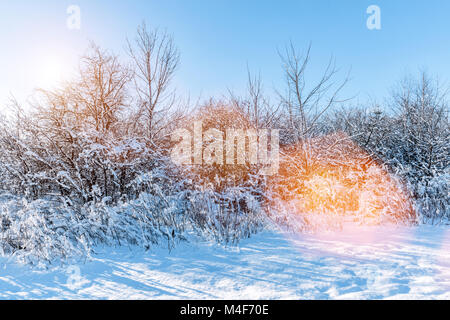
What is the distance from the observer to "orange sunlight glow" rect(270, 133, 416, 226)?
549cm

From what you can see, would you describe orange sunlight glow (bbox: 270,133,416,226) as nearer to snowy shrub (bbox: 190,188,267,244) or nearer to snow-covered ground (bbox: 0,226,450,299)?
snowy shrub (bbox: 190,188,267,244)

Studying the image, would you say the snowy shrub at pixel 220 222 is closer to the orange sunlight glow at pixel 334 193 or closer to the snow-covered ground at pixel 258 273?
the snow-covered ground at pixel 258 273

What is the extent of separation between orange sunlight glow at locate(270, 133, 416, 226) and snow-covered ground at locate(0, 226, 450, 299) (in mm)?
1352

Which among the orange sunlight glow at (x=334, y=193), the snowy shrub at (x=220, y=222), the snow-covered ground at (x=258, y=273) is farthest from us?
the orange sunlight glow at (x=334, y=193)

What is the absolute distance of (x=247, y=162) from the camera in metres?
7.56

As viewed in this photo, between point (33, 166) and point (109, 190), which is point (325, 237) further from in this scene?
point (33, 166)

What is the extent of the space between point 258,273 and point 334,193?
416 centimetres

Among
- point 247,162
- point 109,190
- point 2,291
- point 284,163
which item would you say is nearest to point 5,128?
point 109,190

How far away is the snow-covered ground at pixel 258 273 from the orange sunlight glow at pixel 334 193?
53.2 inches

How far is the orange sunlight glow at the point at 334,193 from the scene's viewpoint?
549cm

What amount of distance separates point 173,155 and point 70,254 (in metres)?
4.13

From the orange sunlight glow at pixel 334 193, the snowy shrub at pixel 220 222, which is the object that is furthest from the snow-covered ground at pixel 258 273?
the orange sunlight glow at pixel 334 193

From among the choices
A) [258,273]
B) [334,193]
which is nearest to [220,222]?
[258,273]

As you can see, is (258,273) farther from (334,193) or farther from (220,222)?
(334,193)
